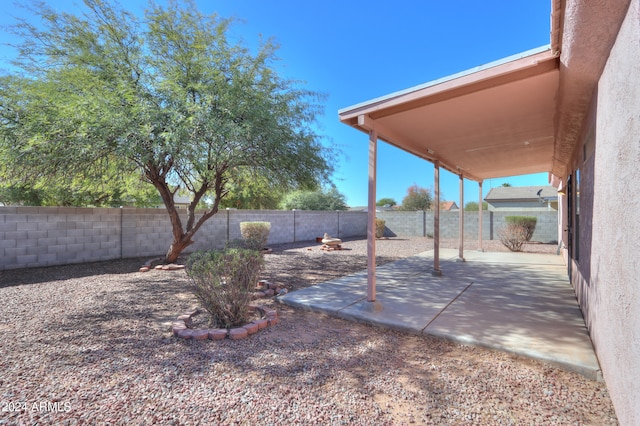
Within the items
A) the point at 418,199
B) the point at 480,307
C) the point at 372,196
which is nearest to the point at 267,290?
the point at 372,196

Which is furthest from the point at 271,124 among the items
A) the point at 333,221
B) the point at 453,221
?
the point at 453,221

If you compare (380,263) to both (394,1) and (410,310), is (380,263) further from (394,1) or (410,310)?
(394,1)

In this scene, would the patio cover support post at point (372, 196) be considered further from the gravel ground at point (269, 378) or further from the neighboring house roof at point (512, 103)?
the gravel ground at point (269, 378)

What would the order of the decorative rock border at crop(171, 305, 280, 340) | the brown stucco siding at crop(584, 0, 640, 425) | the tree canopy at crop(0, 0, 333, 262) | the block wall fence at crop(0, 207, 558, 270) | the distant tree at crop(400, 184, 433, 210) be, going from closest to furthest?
the brown stucco siding at crop(584, 0, 640, 425)
the decorative rock border at crop(171, 305, 280, 340)
the tree canopy at crop(0, 0, 333, 262)
the block wall fence at crop(0, 207, 558, 270)
the distant tree at crop(400, 184, 433, 210)

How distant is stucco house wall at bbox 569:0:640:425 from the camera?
169 centimetres

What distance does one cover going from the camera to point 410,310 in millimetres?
4344

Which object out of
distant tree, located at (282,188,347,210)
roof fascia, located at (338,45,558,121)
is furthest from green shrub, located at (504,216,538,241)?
distant tree, located at (282,188,347,210)

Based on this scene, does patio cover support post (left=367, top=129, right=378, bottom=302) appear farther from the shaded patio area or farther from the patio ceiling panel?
the shaded patio area

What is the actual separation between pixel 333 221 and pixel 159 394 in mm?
14718

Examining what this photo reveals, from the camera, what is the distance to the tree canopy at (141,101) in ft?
17.5

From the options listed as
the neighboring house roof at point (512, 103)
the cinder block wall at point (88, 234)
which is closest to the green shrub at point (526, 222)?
the neighboring house roof at point (512, 103)

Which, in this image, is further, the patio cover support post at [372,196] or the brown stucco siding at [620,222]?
the patio cover support post at [372,196]

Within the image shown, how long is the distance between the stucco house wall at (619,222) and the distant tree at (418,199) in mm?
32959

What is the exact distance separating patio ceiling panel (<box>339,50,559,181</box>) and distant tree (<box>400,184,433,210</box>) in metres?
29.8
